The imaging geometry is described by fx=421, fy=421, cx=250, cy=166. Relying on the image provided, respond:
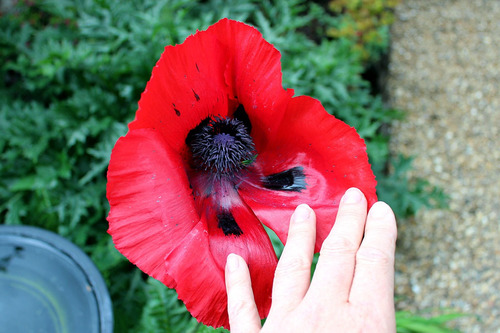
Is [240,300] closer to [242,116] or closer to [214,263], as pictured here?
[214,263]

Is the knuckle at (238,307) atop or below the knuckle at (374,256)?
below

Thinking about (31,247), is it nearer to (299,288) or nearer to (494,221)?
(299,288)

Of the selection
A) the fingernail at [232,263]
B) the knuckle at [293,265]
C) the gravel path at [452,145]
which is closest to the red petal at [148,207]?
the fingernail at [232,263]

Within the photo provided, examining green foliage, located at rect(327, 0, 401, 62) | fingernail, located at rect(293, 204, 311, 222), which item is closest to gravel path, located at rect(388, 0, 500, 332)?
green foliage, located at rect(327, 0, 401, 62)

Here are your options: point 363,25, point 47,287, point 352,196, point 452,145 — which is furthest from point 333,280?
point 452,145

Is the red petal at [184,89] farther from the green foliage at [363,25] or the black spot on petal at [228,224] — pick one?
the green foliage at [363,25]

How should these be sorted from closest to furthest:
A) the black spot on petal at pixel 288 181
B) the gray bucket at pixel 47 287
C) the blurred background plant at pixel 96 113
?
the black spot on petal at pixel 288 181 → the gray bucket at pixel 47 287 → the blurred background plant at pixel 96 113
